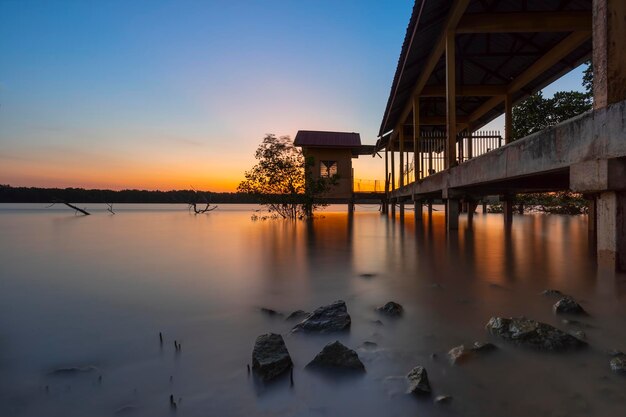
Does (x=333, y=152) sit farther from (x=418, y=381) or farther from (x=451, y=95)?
(x=418, y=381)

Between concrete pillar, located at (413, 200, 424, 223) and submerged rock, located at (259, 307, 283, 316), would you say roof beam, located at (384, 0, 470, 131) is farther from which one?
submerged rock, located at (259, 307, 283, 316)

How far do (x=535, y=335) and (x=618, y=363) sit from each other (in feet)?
1.31

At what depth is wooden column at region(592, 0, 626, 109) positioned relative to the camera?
342 centimetres

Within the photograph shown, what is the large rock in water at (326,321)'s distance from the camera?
8.23 ft

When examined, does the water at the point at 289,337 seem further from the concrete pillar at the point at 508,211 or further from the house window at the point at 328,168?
the house window at the point at 328,168

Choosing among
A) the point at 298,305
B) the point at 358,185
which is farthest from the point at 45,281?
the point at 358,185

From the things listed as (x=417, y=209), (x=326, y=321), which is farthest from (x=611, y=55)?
(x=417, y=209)

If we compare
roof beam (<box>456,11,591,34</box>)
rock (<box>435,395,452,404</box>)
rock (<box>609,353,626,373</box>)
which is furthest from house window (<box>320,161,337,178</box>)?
rock (<box>435,395,452,404</box>)

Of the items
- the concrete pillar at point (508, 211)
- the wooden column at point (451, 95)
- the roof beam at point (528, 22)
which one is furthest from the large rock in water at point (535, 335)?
the concrete pillar at point (508, 211)

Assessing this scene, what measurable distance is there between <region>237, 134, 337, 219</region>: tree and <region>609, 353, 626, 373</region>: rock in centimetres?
1705

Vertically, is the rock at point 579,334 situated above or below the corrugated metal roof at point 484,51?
below

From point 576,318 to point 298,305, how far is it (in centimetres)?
232

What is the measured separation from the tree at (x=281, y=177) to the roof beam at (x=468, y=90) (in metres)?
7.95

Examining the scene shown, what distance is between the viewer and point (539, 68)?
1016 centimetres
